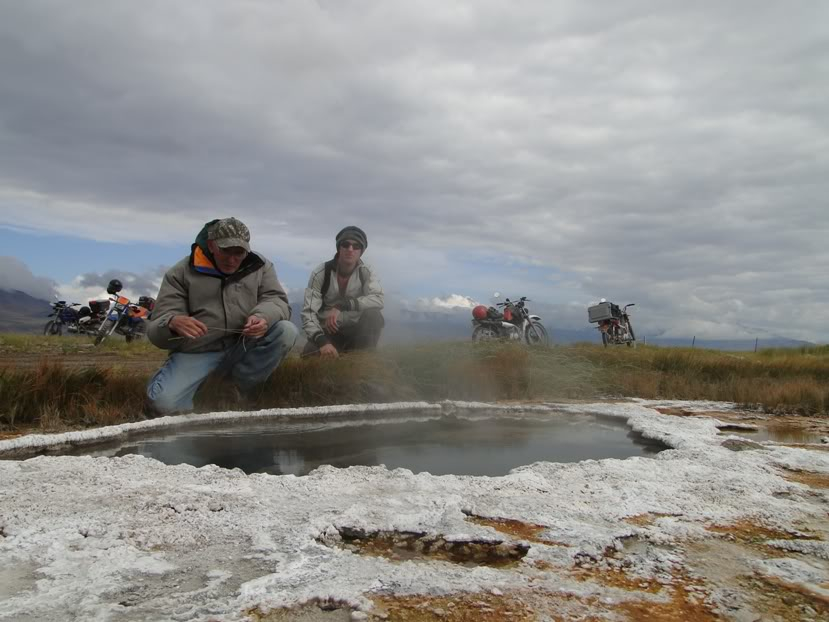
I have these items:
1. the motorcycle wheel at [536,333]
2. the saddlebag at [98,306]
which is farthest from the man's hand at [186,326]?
the saddlebag at [98,306]

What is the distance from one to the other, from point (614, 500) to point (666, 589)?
0.79 metres

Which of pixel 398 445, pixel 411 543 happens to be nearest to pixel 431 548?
pixel 411 543

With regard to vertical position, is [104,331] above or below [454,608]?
Result: above

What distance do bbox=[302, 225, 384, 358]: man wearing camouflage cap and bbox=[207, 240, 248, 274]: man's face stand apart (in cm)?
158

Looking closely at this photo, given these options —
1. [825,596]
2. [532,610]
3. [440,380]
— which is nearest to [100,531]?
[532,610]

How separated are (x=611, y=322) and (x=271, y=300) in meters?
12.6

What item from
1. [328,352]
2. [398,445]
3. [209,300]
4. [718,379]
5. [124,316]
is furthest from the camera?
[124,316]

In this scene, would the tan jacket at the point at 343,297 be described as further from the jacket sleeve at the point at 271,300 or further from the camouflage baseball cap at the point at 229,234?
the camouflage baseball cap at the point at 229,234

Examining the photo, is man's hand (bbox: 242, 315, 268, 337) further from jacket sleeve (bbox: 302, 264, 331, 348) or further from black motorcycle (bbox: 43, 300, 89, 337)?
black motorcycle (bbox: 43, 300, 89, 337)

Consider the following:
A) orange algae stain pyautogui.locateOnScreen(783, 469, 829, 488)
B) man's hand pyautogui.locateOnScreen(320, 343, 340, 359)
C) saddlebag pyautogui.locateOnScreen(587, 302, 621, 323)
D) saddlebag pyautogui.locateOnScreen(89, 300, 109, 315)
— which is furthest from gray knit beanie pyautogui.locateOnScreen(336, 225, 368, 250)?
saddlebag pyautogui.locateOnScreen(587, 302, 621, 323)

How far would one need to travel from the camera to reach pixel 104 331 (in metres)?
11.7

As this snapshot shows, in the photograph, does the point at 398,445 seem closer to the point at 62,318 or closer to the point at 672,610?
the point at 672,610

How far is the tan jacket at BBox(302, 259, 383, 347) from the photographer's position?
608 cm

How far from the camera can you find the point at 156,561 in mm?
1737
